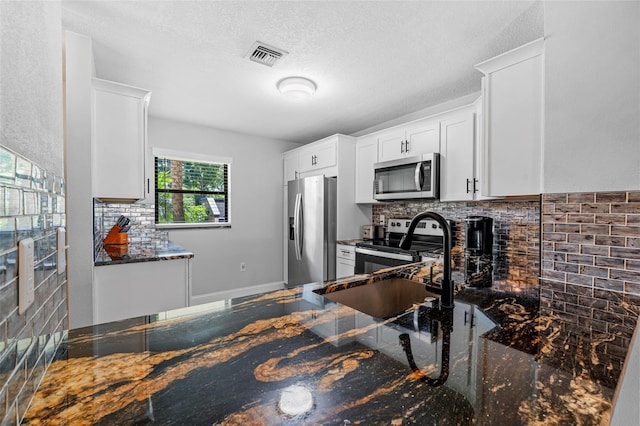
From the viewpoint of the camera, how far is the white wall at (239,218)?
382cm

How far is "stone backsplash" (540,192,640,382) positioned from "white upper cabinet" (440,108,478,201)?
3.42 ft

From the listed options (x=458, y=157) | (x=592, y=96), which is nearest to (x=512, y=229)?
(x=458, y=157)

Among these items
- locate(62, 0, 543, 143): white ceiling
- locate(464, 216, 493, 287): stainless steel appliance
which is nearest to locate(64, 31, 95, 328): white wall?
locate(62, 0, 543, 143): white ceiling

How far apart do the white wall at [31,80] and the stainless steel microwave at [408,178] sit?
2.72 metres

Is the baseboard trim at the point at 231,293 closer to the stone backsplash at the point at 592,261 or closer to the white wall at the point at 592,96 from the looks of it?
the stone backsplash at the point at 592,261

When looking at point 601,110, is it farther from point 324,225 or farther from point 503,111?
point 324,225

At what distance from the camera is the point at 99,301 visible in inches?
76.2

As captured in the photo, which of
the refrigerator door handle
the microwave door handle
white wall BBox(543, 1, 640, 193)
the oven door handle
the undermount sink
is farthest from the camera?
the refrigerator door handle

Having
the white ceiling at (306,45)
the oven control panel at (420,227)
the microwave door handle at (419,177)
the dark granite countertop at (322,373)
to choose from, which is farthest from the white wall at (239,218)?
the dark granite countertop at (322,373)

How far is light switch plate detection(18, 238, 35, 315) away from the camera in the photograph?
50 cm

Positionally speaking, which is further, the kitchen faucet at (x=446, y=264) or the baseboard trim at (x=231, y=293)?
the baseboard trim at (x=231, y=293)

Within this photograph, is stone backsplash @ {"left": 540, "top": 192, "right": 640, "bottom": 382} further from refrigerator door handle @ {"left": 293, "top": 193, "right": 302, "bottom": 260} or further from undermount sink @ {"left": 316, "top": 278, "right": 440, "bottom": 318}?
refrigerator door handle @ {"left": 293, "top": 193, "right": 302, "bottom": 260}

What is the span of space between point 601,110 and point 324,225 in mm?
2702

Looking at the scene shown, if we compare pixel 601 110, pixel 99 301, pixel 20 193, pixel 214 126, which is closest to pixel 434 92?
pixel 601 110
